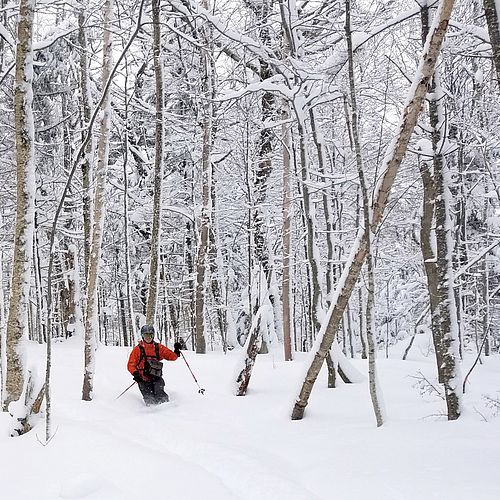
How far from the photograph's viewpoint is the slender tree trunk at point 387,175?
5588mm

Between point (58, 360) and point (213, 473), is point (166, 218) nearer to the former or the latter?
point (58, 360)

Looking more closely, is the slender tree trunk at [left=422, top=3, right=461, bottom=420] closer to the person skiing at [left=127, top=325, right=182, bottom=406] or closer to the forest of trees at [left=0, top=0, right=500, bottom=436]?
the forest of trees at [left=0, top=0, right=500, bottom=436]

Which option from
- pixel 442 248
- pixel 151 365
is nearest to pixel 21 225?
pixel 151 365

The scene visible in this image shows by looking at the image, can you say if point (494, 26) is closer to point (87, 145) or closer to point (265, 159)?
point (265, 159)

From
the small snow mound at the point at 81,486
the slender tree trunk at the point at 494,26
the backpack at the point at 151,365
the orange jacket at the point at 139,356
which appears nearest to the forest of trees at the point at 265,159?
the slender tree trunk at the point at 494,26

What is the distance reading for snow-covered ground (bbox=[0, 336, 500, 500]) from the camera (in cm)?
420

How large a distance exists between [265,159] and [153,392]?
8.52 meters

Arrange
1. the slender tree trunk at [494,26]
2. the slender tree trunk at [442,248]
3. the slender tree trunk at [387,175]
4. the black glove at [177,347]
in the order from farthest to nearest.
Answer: the black glove at [177,347]
the slender tree trunk at [442,248]
the slender tree trunk at [387,175]
the slender tree trunk at [494,26]

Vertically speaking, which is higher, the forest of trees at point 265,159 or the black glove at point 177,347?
the forest of trees at point 265,159

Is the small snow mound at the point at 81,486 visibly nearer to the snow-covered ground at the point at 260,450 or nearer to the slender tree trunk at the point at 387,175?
A: the snow-covered ground at the point at 260,450

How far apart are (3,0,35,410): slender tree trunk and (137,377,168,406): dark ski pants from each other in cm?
217

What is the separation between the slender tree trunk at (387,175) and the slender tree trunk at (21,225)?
3514 millimetres

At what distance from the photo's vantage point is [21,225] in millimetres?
6648

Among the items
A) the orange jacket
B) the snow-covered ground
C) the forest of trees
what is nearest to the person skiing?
the orange jacket
